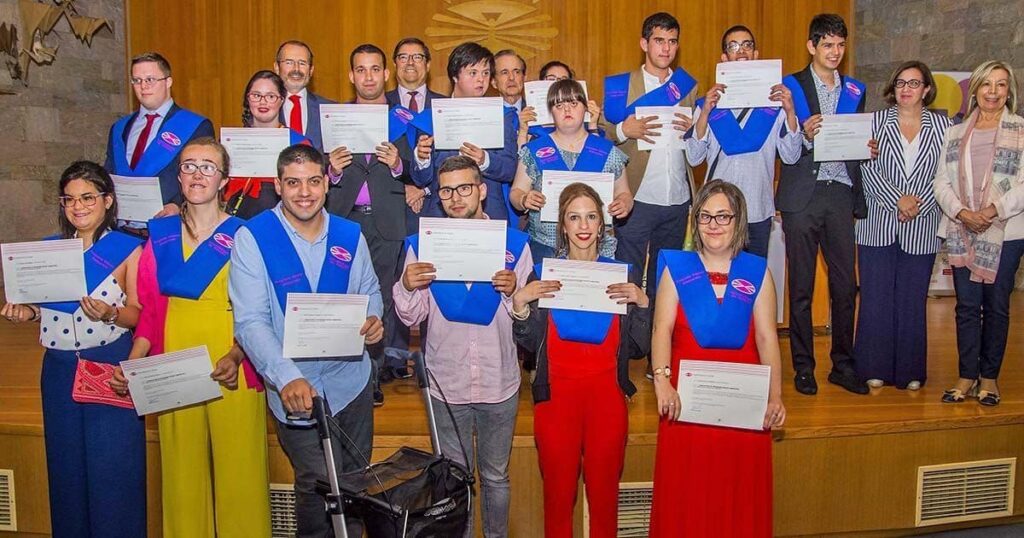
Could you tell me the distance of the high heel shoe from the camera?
425 centimetres

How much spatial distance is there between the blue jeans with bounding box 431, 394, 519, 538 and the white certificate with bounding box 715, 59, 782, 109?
6.26 feet

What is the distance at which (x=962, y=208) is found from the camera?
4.17m

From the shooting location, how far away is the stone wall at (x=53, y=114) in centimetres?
667

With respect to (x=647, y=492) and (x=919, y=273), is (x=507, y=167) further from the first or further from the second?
(x=919, y=273)

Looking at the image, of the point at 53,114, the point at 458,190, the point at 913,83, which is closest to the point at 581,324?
the point at 458,190

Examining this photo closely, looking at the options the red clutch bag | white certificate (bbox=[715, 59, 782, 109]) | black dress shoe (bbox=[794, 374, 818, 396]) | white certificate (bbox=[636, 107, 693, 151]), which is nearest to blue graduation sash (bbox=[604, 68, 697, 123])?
white certificate (bbox=[636, 107, 693, 151])

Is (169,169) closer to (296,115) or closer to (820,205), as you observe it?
(296,115)

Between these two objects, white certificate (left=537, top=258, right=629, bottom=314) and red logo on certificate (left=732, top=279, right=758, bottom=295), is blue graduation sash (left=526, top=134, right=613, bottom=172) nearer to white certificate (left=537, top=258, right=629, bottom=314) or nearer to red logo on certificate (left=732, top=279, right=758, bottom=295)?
white certificate (left=537, top=258, right=629, bottom=314)

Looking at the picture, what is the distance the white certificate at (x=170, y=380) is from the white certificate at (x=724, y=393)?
5.22ft

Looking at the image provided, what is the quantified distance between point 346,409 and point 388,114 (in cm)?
155

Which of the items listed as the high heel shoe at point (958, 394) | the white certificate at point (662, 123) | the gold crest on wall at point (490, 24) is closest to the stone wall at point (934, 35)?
the gold crest on wall at point (490, 24)

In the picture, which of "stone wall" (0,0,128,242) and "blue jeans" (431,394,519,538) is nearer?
"blue jeans" (431,394,519,538)

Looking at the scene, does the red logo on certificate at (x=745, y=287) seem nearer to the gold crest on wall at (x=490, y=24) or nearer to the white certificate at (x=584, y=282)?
the white certificate at (x=584, y=282)

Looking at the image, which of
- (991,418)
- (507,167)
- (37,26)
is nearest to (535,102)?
(507,167)
